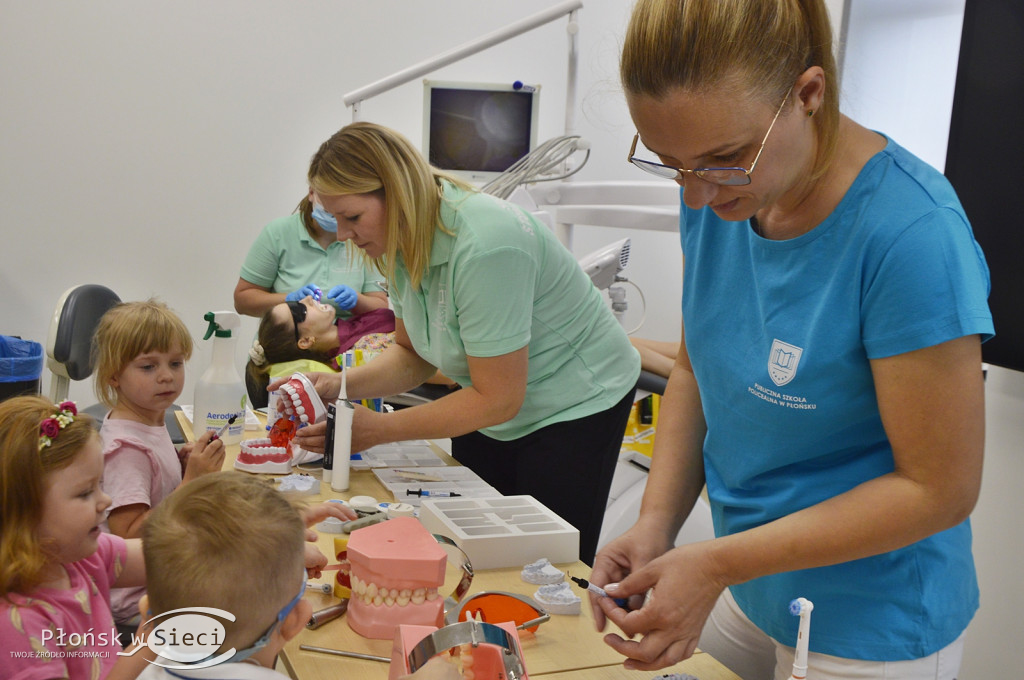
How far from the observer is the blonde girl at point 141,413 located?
167 cm

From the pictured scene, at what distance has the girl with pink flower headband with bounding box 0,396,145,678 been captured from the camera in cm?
117

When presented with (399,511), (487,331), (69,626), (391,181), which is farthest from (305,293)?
(69,626)

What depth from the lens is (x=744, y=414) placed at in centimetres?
115

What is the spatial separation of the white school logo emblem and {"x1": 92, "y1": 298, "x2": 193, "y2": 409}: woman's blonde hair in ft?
4.41

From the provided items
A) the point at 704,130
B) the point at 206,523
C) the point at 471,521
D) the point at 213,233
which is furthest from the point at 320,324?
the point at 704,130

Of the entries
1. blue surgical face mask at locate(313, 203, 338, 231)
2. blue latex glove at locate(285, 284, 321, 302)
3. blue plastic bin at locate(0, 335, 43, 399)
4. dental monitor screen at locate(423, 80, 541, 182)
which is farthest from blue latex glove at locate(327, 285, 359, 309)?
blue plastic bin at locate(0, 335, 43, 399)

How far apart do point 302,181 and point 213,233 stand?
1.63 feet

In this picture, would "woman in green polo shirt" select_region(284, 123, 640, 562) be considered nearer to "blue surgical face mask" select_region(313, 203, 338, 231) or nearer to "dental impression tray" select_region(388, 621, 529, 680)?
"dental impression tray" select_region(388, 621, 529, 680)

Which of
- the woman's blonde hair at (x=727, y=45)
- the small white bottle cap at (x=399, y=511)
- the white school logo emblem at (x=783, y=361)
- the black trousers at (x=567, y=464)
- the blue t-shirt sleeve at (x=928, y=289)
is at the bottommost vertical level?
the black trousers at (x=567, y=464)

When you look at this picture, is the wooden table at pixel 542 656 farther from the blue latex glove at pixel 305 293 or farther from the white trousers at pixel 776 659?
the blue latex glove at pixel 305 293

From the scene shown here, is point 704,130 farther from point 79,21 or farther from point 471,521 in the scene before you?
point 79,21

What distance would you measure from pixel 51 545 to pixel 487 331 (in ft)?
2.77

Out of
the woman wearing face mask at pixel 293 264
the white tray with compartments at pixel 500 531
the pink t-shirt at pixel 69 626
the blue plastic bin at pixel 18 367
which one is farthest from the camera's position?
the woman wearing face mask at pixel 293 264

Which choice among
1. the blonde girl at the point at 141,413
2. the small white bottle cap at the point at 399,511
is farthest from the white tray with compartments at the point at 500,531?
the blonde girl at the point at 141,413
